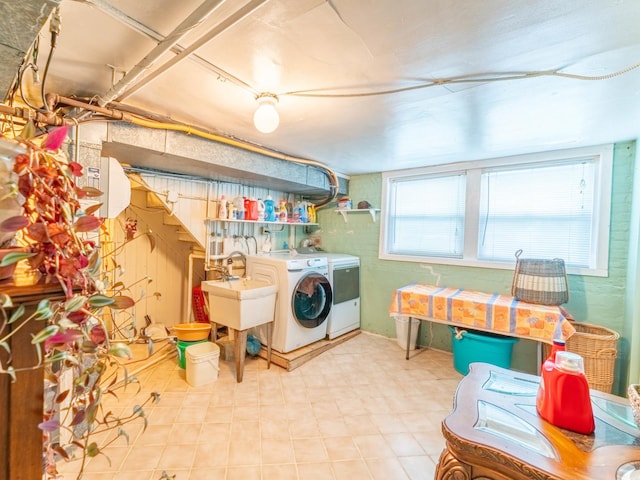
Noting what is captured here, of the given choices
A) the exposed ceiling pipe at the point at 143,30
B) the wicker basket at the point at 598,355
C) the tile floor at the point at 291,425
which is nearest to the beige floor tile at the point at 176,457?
the tile floor at the point at 291,425

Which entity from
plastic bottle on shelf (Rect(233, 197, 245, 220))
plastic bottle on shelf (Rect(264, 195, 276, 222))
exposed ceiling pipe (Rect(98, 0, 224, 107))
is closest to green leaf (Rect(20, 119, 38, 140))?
exposed ceiling pipe (Rect(98, 0, 224, 107))

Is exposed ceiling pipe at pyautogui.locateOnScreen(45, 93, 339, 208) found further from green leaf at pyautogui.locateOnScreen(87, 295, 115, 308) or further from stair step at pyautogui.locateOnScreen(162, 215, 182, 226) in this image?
green leaf at pyautogui.locateOnScreen(87, 295, 115, 308)

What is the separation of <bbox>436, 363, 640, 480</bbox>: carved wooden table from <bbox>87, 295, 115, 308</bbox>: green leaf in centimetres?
103

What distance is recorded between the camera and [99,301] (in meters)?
0.59

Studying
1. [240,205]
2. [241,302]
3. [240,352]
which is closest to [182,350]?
[240,352]

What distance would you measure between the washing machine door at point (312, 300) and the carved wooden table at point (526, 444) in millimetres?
1859

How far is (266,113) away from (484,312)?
2.32m

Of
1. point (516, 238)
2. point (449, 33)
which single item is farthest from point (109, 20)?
point (516, 238)

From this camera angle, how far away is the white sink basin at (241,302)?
8.07 ft

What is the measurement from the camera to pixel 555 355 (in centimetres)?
103

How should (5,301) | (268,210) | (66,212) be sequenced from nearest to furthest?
(5,301) → (66,212) → (268,210)

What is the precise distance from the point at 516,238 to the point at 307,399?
2438 mm

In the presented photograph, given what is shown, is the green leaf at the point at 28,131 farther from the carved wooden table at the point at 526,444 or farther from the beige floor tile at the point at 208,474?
the beige floor tile at the point at 208,474

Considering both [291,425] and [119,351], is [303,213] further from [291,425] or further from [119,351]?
[119,351]
